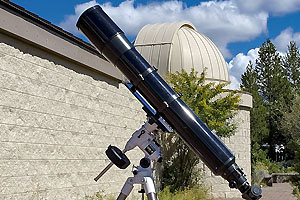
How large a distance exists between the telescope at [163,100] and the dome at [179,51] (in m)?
13.1

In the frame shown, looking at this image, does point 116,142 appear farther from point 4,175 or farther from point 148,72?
point 148,72

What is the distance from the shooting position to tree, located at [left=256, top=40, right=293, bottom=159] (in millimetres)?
34219

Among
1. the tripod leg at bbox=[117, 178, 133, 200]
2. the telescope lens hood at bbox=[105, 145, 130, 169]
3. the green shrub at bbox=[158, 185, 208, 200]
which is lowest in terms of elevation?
the green shrub at bbox=[158, 185, 208, 200]

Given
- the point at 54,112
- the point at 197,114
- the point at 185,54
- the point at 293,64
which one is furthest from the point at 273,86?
the point at 54,112

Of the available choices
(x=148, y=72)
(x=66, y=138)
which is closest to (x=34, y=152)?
(x=66, y=138)

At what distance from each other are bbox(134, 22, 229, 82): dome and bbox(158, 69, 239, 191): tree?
4.07 metres

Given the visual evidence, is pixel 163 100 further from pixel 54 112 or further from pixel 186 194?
pixel 186 194

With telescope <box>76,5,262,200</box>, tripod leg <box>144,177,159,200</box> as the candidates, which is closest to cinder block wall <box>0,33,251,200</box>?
telescope <box>76,5,262,200</box>

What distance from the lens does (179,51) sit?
18.3 metres

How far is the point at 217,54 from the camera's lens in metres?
20.1

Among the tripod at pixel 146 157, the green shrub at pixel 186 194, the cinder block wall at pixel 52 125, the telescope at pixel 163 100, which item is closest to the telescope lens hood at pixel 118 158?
the tripod at pixel 146 157

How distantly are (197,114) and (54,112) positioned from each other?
6454 millimetres

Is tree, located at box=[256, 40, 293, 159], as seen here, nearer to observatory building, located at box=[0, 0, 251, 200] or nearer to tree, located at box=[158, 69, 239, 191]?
tree, located at box=[158, 69, 239, 191]

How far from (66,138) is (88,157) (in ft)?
3.14
